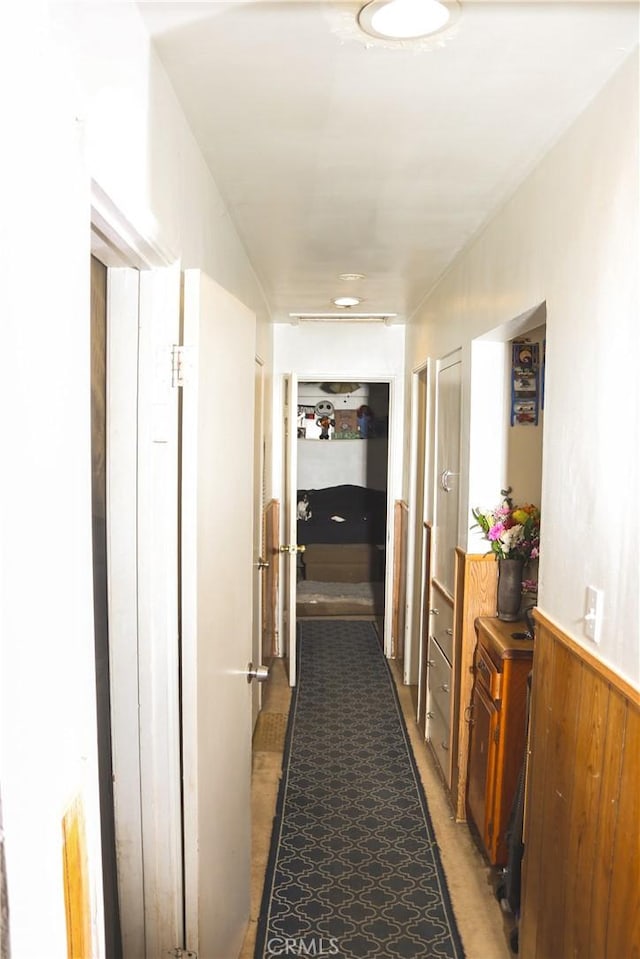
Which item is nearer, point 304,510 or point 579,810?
point 579,810

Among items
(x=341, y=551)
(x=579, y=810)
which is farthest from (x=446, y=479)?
(x=341, y=551)

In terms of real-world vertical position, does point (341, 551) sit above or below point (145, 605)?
below

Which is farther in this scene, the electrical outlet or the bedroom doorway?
the bedroom doorway

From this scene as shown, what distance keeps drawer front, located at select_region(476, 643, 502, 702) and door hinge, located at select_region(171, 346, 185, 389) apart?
5.13 ft

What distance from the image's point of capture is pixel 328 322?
4961 mm

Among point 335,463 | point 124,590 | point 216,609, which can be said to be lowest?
point 216,609

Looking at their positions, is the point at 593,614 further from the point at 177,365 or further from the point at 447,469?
the point at 447,469

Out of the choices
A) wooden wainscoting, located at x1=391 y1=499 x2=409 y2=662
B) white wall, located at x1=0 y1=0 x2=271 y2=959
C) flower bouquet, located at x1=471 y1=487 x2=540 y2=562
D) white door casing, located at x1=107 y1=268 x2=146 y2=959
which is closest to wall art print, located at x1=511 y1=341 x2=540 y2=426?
flower bouquet, located at x1=471 y1=487 x2=540 y2=562

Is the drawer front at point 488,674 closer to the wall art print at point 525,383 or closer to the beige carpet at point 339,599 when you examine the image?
the wall art print at point 525,383

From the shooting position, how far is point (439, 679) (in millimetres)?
3350

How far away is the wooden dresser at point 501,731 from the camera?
2.39 m

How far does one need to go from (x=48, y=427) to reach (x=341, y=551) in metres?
5.95

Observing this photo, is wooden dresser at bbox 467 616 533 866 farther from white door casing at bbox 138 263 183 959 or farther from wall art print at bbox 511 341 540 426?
white door casing at bbox 138 263 183 959

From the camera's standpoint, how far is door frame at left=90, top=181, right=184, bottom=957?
1564 millimetres
